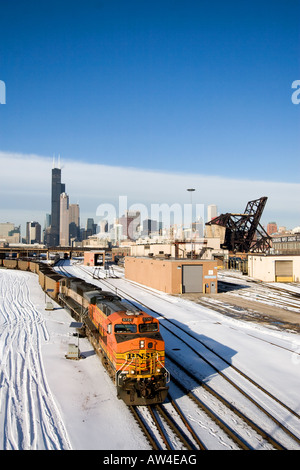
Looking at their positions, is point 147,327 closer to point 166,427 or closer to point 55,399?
point 166,427

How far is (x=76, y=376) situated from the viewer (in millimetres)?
15562

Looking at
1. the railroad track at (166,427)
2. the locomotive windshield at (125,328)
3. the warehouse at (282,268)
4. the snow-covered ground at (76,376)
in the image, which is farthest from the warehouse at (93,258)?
the railroad track at (166,427)

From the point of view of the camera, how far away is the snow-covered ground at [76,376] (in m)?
10.8

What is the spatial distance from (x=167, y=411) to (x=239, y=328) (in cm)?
1469

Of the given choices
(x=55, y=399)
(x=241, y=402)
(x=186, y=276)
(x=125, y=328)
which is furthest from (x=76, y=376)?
(x=186, y=276)

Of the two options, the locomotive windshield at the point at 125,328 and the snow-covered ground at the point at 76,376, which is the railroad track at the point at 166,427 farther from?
the locomotive windshield at the point at 125,328

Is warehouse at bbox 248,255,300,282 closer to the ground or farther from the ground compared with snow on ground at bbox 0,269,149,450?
farther from the ground

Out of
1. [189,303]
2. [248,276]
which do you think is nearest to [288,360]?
[189,303]

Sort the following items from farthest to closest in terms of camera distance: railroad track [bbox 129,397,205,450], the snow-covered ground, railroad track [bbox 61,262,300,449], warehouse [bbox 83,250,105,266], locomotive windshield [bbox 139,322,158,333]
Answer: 1. warehouse [bbox 83,250,105,266]
2. locomotive windshield [bbox 139,322,158,333]
3. railroad track [bbox 61,262,300,449]
4. the snow-covered ground
5. railroad track [bbox 129,397,205,450]

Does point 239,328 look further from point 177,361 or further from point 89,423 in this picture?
point 89,423

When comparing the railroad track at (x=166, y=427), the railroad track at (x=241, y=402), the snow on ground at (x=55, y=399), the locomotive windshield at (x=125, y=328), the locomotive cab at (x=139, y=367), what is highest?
the locomotive windshield at (x=125, y=328)

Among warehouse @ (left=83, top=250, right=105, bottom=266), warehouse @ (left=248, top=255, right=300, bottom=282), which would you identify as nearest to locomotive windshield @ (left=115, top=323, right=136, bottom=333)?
warehouse @ (left=248, top=255, right=300, bottom=282)

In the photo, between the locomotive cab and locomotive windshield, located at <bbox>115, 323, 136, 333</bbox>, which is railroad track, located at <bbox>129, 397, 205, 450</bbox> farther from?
locomotive windshield, located at <bbox>115, 323, 136, 333</bbox>

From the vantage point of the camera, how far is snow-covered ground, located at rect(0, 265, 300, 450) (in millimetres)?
10820
